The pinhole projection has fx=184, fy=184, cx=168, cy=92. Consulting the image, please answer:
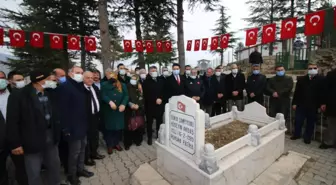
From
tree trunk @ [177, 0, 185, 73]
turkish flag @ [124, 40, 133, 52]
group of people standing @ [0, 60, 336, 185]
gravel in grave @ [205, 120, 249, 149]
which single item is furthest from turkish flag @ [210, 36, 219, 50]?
gravel in grave @ [205, 120, 249, 149]

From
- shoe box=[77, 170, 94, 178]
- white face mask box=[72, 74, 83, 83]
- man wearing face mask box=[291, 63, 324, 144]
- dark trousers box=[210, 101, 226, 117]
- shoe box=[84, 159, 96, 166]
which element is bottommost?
shoe box=[84, 159, 96, 166]

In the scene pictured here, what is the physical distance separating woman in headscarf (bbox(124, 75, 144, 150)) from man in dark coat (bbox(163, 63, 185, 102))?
0.85 metres

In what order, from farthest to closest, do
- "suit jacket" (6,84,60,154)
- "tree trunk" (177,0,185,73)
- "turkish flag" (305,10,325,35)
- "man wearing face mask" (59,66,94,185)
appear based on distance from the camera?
"tree trunk" (177,0,185,73) < "turkish flag" (305,10,325,35) < "man wearing face mask" (59,66,94,185) < "suit jacket" (6,84,60,154)

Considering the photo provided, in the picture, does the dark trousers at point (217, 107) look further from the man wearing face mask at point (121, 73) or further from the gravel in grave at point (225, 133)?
the man wearing face mask at point (121, 73)

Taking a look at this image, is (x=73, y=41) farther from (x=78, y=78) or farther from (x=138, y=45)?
(x=78, y=78)

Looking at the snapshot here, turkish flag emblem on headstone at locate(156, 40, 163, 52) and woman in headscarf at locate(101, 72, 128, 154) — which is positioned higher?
turkish flag emblem on headstone at locate(156, 40, 163, 52)

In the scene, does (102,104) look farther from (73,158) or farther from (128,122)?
(73,158)

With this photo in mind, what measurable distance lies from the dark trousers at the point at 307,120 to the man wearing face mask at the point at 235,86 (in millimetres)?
1588

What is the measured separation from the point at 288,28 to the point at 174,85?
4.37m

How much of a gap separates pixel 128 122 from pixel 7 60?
15272 mm

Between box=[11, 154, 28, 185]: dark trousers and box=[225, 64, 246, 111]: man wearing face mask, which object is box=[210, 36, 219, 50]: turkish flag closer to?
box=[225, 64, 246, 111]: man wearing face mask

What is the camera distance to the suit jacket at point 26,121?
6.99ft

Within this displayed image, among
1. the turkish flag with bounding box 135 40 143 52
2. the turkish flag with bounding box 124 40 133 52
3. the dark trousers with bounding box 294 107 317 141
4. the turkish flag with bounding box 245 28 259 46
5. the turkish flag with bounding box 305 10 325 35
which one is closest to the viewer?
the dark trousers with bounding box 294 107 317 141

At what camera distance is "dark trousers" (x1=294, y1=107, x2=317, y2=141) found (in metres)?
4.47
